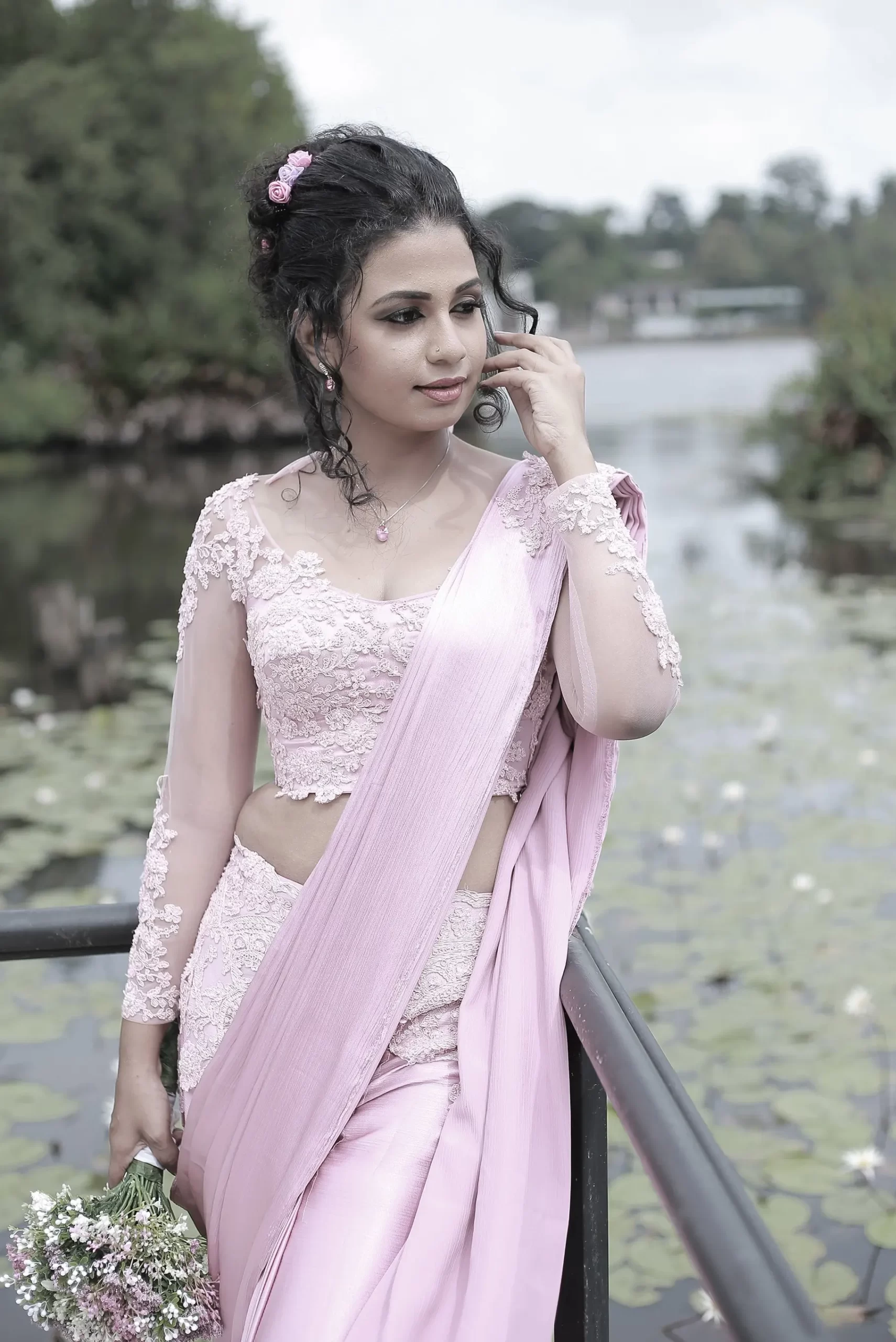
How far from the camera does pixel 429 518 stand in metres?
1.59

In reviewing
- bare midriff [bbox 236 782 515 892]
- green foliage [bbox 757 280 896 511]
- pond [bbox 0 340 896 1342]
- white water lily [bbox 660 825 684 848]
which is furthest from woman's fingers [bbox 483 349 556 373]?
green foliage [bbox 757 280 896 511]

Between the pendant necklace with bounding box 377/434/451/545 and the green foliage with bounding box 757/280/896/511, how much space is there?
1020 centimetres

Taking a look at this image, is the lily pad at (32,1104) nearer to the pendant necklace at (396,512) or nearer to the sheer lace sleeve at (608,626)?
the pendant necklace at (396,512)

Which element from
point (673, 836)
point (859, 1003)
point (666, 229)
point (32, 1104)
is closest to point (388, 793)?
point (859, 1003)

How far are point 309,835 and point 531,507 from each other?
44 centimetres

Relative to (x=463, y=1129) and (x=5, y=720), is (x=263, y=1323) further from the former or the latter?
(x=5, y=720)

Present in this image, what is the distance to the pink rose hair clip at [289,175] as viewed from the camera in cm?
154

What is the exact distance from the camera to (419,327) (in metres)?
1.49

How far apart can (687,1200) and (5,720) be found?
18.7 feet

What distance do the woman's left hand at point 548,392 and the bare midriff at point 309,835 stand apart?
39cm

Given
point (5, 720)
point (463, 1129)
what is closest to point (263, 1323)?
point (463, 1129)

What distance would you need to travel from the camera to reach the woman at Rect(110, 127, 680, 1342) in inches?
52.6

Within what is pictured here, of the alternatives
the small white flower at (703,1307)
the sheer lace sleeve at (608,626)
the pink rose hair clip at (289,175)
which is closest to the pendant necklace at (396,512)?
the sheer lace sleeve at (608,626)

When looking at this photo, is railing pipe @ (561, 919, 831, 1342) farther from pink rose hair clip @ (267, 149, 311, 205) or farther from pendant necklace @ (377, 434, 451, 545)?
pink rose hair clip @ (267, 149, 311, 205)
